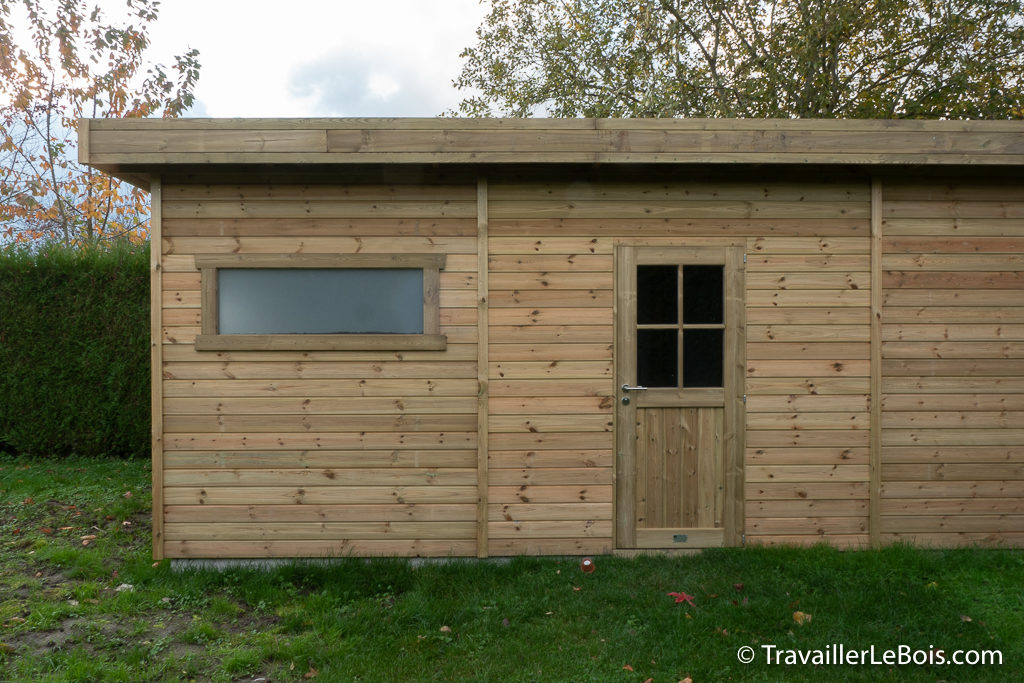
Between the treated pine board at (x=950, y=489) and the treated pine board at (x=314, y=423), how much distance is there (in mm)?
2752

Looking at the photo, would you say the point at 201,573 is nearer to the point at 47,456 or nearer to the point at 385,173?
the point at 385,173

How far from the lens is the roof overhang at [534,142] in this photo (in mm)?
4004

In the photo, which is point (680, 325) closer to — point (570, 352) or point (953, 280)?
point (570, 352)

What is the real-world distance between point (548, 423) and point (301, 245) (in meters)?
1.91

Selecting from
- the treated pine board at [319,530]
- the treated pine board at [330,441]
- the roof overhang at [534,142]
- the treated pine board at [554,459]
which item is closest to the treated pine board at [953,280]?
the roof overhang at [534,142]

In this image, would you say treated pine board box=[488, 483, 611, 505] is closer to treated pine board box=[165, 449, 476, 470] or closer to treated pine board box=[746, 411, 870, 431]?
treated pine board box=[165, 449, 476, 470]

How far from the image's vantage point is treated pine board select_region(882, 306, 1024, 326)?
439 centimetres

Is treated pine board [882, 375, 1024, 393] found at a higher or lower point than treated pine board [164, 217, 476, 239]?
lower

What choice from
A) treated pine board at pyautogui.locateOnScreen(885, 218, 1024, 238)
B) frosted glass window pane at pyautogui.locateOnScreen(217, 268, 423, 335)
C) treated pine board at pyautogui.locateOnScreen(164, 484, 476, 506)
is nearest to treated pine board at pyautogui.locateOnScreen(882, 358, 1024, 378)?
treated pine board at pyautogui.locateOnScreen(885, 218, 1024, 238)

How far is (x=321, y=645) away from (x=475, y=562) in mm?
1139

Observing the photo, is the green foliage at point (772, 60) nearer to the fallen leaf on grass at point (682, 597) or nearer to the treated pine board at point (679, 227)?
the treated pine board at point (679, 227)

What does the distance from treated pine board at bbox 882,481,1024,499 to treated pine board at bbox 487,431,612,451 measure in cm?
187

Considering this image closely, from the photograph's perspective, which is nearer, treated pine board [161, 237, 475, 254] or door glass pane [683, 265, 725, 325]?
treated pine board [161, 237, 475, 254]

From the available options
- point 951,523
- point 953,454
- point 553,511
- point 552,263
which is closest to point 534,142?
point 552,263
